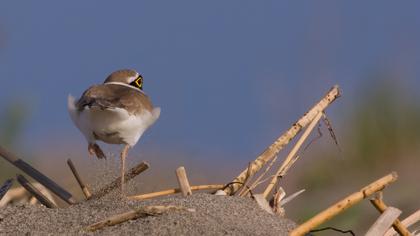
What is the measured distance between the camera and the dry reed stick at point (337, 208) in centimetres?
493

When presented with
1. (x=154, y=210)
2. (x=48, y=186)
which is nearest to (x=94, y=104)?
(x=48, y=186)

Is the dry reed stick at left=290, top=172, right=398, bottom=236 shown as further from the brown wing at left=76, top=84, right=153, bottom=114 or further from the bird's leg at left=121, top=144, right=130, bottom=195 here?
the brown wing at left=76, top=84, right=153, bottom=114

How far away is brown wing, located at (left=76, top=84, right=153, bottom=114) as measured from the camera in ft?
21.0

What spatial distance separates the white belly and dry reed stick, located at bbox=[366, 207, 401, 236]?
1.95m

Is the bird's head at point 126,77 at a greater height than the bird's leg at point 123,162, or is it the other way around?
the bird's head at point 126,77

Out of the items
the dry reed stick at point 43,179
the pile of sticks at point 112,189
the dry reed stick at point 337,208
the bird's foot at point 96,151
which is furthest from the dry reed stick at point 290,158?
the bird's foot at point 96,151

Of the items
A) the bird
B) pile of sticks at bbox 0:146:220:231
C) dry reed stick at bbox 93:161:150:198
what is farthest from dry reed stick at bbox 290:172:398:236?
the bird

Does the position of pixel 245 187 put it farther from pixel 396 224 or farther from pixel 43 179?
pixel 43 179

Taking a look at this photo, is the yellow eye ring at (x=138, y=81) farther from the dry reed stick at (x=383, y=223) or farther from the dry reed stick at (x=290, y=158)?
the dry reed stick at (x=383, y=223)

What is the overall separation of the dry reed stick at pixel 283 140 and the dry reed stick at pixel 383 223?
84 cm

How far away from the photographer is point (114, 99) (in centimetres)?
653

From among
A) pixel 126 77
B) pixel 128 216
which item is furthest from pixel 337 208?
pixel 126 77

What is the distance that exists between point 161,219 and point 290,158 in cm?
124

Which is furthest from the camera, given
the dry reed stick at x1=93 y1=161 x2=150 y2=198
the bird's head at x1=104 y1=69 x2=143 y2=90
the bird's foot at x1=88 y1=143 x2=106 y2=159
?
the bird's head at x1=104 y1=69 x2=143 y2=90
